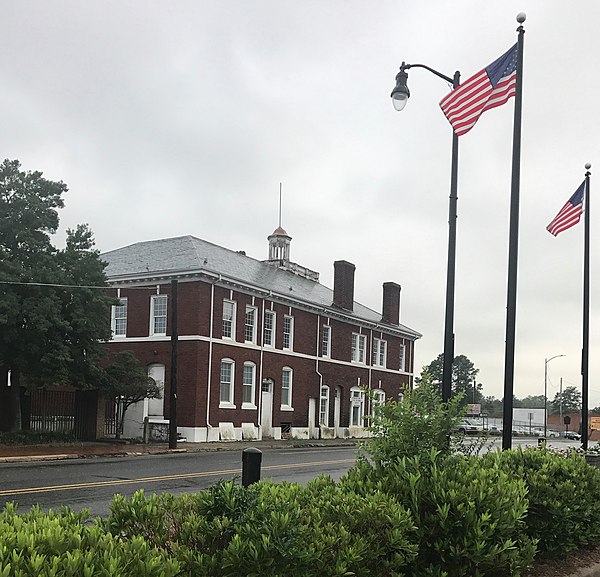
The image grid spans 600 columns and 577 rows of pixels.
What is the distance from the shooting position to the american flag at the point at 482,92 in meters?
13.6

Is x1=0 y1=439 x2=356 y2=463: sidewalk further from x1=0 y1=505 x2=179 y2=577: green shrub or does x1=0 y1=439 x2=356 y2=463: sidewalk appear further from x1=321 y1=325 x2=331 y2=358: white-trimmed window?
x1=0 y1=505 x2=179 y2=577: green shrub

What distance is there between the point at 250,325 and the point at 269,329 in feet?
6.25

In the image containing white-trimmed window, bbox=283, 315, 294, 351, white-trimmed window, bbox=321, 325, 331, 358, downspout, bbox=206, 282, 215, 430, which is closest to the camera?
downspout, bbox=206, 282, 215, 430

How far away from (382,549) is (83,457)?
855 inches

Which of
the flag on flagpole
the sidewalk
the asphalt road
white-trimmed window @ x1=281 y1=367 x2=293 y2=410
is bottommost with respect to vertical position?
the sidewalk

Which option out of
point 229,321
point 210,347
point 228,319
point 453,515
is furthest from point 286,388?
point 453,515

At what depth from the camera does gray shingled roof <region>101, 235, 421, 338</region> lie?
36.3m

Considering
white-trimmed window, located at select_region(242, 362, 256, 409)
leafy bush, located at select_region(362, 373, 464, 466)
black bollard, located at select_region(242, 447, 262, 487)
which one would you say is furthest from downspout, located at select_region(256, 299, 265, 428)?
black bollard, located at select_region(242, 447, 262, 487)

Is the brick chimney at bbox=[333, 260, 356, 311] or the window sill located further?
the brick chimney at bbox=[333, 260, 356, 311]

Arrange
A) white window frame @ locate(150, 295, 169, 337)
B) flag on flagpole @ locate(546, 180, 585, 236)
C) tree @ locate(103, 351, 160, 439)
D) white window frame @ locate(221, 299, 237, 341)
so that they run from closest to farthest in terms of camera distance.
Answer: flag on flagpole @ locate(546, 180, 585, 236) → tree @ locate(103, 351, 160, 439) → white window frame @ locate(150, 295, 169, 337) → white window frame @ locate(221, 299, 237, 341)

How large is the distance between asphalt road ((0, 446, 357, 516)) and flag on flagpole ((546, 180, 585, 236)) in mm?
7713

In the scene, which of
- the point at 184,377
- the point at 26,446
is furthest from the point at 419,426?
the point at 184,377

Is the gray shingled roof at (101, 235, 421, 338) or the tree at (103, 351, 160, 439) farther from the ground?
the gray shingled roof at (101, 235, 421, 338)

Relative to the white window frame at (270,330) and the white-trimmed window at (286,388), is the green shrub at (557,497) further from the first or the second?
the white-trimmed window at (286,388)
